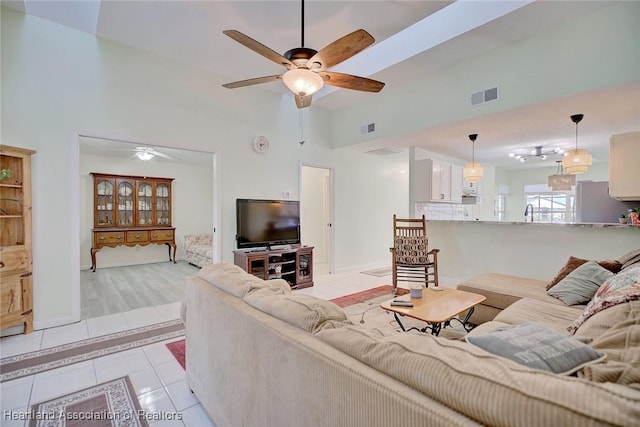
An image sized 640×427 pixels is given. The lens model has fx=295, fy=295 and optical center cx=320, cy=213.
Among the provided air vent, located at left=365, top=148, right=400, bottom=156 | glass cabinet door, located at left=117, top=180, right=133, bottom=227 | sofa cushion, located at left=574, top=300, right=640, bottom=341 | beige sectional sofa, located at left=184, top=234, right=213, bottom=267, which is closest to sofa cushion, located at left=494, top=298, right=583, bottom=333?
sofa cushion, located at left=574, top=300, right=640, bottom=341

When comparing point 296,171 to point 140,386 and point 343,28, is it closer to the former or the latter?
point 343,28

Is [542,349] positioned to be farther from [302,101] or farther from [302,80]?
[302,101]

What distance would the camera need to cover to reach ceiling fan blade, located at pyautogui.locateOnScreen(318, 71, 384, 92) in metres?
2.57

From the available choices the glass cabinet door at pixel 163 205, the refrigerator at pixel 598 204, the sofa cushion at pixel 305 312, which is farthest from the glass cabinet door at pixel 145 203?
the refrigerator at pixel 598 204

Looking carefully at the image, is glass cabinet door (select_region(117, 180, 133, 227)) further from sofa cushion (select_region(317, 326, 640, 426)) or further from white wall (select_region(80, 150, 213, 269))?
sofa cushion (select_region(317, 326, 640, 426))

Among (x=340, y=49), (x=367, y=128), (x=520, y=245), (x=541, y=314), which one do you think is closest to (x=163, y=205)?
(x=367, y=128)

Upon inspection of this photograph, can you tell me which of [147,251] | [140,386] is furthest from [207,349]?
[147,251]

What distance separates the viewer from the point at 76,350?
2586mm

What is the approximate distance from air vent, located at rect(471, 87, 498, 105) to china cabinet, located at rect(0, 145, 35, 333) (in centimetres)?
487

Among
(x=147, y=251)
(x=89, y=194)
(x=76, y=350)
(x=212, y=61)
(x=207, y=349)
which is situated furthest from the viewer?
(x=147, y=251)

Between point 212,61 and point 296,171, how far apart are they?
2071mm

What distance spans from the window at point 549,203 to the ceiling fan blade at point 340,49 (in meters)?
9.28

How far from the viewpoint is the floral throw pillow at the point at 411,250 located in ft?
14.5

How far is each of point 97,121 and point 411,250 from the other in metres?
4.38
